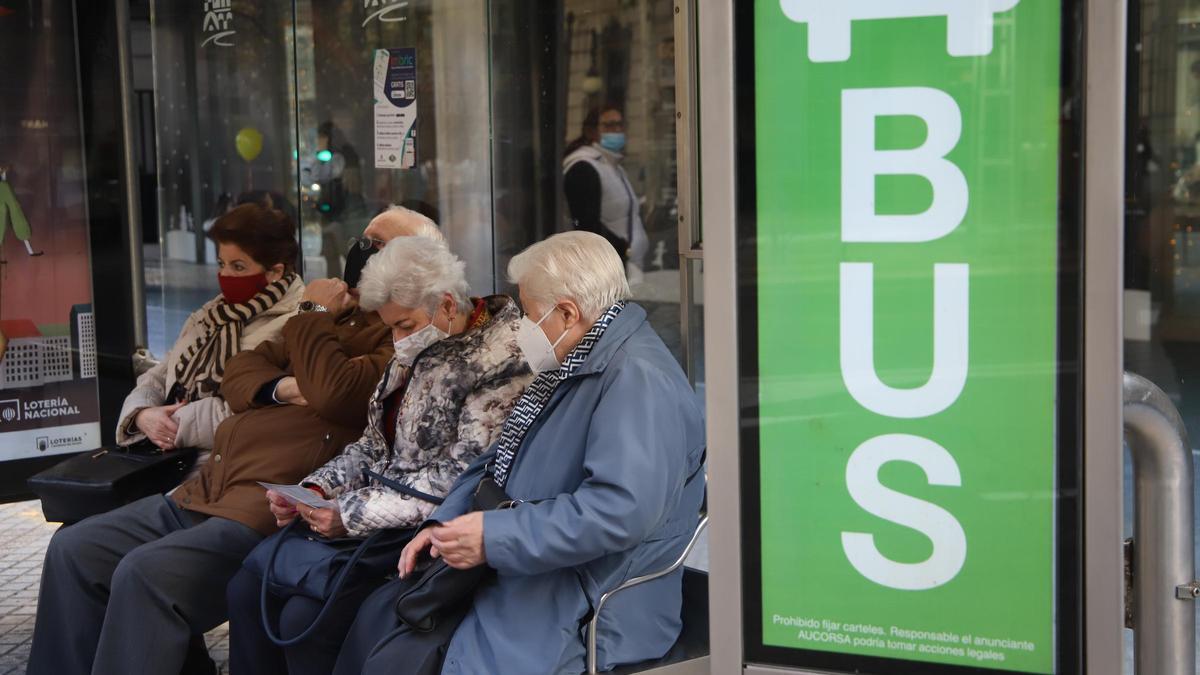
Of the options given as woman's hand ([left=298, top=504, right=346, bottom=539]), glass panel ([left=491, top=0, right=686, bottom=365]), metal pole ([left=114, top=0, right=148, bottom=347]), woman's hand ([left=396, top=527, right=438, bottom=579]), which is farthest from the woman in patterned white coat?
metal pole ([left=114, top=0, right=148, bottom=347])

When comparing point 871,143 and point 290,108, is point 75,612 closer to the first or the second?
point 871,143

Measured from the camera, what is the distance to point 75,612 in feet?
11.6

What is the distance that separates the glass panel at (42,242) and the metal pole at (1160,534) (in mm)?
4019

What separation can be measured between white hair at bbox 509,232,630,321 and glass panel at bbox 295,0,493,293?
2.56 metres

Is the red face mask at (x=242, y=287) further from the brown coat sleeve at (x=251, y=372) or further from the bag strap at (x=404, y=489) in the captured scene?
the bag strap at (x=404, y=489)

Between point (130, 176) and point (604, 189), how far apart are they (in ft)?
9.34

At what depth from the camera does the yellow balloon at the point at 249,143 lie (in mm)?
6754

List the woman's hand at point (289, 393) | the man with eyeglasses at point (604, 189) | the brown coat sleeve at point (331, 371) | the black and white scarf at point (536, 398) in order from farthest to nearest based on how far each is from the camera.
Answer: the man with eyeglasses at point (604, 189), the woman's hand at point (289, 393), the brown coat sleeve at point (331, 371), the black and white scarf at point (536, 398)

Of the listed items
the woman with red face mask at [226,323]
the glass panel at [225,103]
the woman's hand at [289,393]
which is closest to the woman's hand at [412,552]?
the woman's hand at [289,393]

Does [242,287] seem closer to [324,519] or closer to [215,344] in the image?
[215,344]

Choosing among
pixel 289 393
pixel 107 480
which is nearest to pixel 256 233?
pixel 289 393

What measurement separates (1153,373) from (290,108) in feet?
17.9

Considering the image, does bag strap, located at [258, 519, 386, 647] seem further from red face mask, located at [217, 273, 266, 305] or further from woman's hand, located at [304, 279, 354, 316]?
red face mask, located at [217, 273, 266, 305]

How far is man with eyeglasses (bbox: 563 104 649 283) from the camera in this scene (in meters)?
6.75
